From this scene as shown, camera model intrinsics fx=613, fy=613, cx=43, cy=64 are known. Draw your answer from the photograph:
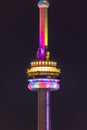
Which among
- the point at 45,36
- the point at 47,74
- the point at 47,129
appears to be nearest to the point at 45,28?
the point at 45,36

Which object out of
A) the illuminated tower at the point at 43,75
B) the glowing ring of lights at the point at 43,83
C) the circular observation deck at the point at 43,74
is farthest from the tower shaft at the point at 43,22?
the glowing ring of lights at the point at 43,83

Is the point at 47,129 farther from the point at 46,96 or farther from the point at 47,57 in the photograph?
the point at 47,57

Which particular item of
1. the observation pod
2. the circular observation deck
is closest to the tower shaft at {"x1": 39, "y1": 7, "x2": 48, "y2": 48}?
the circular observation deck

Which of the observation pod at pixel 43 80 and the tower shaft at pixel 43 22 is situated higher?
the tower shaft at pixel 43 22

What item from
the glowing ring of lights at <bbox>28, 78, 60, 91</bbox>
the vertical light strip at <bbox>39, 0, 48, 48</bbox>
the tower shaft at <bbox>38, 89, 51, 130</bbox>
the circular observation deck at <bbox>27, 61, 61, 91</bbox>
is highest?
the vertical light strip at <bbox>39, 0, 48, 48</bbox>

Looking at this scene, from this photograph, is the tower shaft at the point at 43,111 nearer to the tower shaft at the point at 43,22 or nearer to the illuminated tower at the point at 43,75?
the illuminated tower at the point at 43,75

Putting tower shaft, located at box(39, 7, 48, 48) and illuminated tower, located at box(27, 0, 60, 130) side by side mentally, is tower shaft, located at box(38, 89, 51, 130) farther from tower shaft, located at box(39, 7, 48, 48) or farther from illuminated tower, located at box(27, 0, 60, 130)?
tower shaft, located at box(39, 7, 48, 48)

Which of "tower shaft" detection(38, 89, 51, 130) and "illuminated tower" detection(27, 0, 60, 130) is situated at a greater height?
"illuminated tower" detection(27, 0, 60, 130)

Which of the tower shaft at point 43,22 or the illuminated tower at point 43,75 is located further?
the tower shaft at point 43,22

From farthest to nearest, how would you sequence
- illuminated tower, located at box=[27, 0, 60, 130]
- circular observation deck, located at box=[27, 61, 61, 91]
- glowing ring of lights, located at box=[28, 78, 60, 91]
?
glowing ring of lights, located at box=[28, 78, 60, 91]
illuminated tower, located at box=[27, 0, 60, 130]
circular observation deck, located at box=[27, 61, 61, 91]
